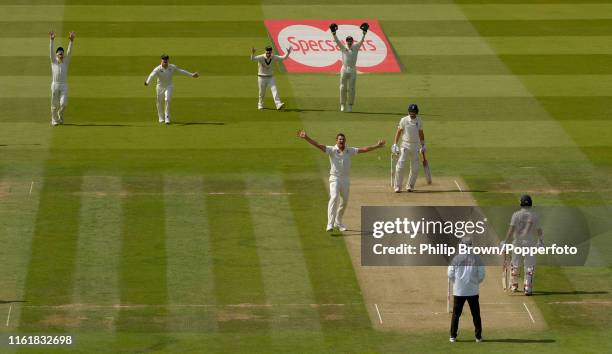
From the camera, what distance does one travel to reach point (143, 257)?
2866cm

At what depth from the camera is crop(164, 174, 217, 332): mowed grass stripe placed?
85.4 ft

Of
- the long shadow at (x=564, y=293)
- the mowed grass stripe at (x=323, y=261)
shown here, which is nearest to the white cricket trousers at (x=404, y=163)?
the mowed grass stripe at (x=323, y=261)

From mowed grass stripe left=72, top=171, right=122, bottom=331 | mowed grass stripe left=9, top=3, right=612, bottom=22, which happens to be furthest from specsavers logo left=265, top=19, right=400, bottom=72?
mowed grass stripe left=72, top=171, right=122, bottom=331

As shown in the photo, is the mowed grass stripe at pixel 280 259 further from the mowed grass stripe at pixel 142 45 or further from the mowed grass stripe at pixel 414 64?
the mowed grass stripe at pixel 142 45

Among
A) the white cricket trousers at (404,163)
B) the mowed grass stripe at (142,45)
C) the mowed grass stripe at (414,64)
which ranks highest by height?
the mowed grass stripe at (142,45)

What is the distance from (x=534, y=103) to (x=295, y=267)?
13.7 m

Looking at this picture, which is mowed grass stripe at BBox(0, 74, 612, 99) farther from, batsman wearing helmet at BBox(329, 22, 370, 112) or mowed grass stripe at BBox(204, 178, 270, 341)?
mowed grass stripe at BBox(204, 178, 270, 341)

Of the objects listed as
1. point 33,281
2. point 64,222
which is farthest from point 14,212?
point 33,281

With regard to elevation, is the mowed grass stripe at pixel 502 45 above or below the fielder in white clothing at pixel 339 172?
above

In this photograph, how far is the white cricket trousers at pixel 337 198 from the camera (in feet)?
97.2

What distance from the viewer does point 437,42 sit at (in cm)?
4631

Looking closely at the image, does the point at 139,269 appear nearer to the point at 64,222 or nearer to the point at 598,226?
the point at 64,222

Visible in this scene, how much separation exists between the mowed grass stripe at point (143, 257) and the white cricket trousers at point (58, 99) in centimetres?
510

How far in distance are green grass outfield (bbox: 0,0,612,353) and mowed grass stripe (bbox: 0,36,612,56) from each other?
0.33 ft
